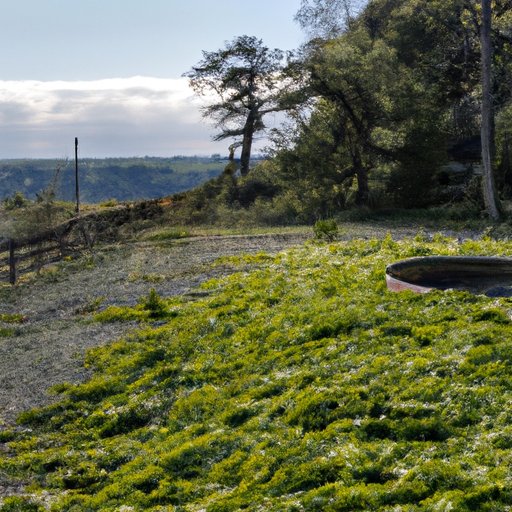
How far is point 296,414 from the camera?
7586 mm

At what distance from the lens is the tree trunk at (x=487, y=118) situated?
23.0 m

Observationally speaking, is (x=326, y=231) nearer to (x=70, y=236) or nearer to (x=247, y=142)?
(x=70, y=236)

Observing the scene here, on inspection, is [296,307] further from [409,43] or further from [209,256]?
[409,43]

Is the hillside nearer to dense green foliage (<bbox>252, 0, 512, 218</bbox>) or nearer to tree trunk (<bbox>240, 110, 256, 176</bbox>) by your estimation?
tree trunk (<bbox>240, 110, 256, 176</bbox>)

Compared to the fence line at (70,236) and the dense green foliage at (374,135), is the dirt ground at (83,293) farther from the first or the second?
the dense green foliage at (374,135)

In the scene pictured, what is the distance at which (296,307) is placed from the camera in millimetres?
11422

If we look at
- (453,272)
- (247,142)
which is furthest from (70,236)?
(453,272)

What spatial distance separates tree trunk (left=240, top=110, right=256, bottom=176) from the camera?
40.8 metres

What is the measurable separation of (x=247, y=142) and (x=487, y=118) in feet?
63.3

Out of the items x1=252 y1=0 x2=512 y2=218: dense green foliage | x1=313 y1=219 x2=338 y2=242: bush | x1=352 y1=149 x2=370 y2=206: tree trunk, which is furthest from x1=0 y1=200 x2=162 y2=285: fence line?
x1=352 y1=149 x2=370 y2=206: tree trunk

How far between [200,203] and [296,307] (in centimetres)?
2527

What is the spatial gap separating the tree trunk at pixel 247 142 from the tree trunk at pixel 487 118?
18.4m

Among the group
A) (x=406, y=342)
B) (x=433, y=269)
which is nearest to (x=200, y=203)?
(x=433, y=269)

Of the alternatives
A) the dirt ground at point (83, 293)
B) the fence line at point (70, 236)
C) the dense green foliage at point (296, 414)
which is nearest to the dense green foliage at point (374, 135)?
the dirt ground at point (83, 293)
